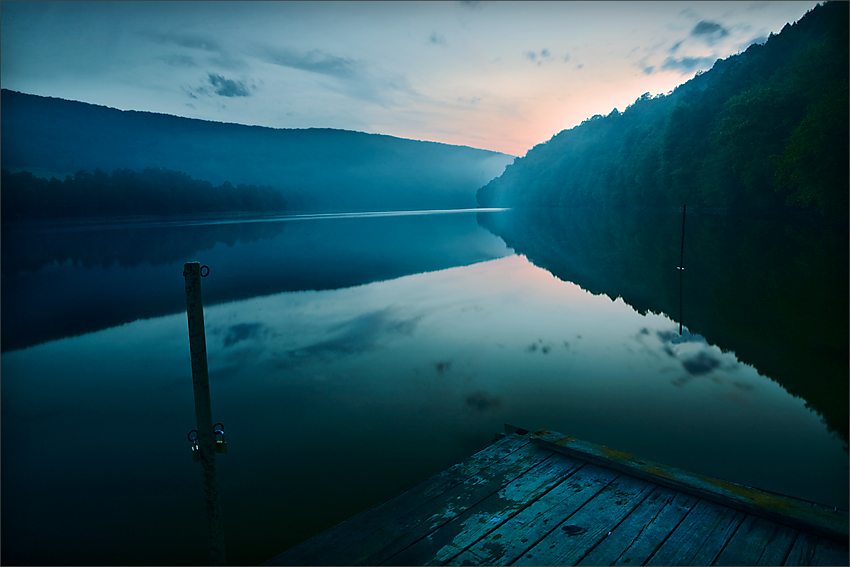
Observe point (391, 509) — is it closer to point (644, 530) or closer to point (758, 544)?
point (644, 530)

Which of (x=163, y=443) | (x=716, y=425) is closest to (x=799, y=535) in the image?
(x=716, y=425)

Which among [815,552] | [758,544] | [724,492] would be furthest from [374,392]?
[815,552]

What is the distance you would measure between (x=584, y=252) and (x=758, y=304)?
1714 cm

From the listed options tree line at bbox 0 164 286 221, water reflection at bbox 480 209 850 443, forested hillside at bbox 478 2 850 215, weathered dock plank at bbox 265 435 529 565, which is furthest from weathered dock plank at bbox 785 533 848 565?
tree line at bbox 0 164 286 221

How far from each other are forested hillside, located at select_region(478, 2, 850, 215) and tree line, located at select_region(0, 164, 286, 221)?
113040mm

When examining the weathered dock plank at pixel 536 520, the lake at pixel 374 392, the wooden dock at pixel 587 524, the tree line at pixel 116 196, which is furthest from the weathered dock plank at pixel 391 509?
the tree line at pixel 116 196

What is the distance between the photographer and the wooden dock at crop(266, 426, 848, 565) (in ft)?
12.8

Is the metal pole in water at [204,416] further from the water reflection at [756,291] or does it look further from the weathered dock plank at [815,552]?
the water reflection at [756,291]

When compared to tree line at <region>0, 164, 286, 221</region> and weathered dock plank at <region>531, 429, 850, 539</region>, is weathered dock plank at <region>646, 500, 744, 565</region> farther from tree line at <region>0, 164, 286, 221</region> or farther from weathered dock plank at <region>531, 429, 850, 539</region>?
tree line at <region>0, 164, 286, 221</region>

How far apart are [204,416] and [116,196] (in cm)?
13405

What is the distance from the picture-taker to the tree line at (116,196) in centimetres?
9750

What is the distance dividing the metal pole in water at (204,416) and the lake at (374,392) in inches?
29.4

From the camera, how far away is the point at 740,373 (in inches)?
380

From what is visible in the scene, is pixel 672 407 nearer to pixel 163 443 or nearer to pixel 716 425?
pixel 716 425
